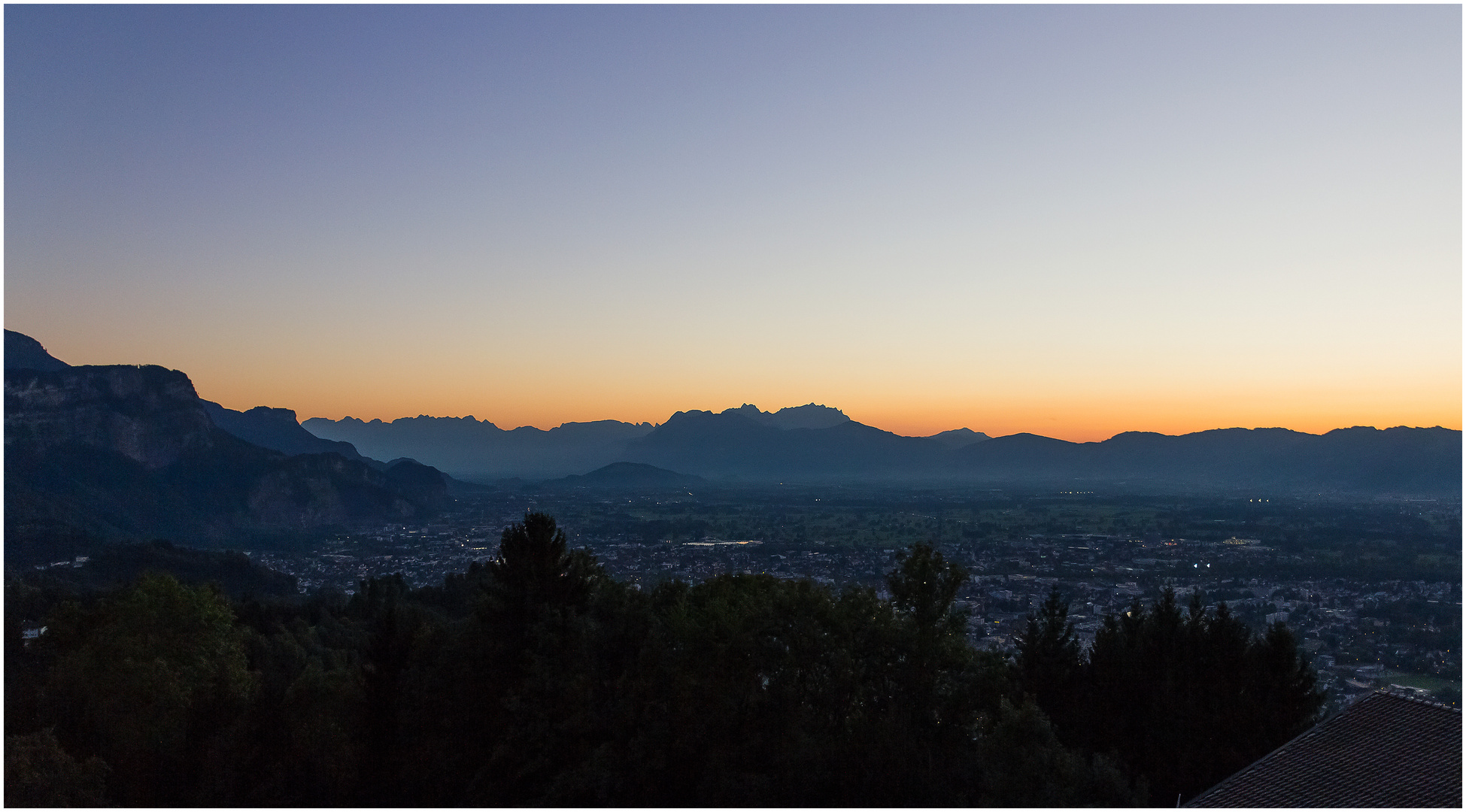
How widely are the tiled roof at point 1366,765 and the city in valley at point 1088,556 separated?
846 centimetres

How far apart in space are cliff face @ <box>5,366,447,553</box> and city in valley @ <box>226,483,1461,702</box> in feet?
48.7

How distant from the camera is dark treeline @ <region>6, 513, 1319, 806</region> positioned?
20484mm

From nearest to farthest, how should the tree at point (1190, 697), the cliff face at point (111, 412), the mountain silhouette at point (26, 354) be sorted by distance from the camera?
the tree at point (1190, 697)
the cliff face at point (111, 412)
the mountain silhouette at point (26, 354)

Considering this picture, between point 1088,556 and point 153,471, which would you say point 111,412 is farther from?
point 1088,556

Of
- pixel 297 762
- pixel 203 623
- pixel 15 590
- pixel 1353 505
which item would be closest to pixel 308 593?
pixel 15 590

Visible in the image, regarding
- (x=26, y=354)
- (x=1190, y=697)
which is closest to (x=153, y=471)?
(x=26, y=354)

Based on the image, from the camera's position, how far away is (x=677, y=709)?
2123cm

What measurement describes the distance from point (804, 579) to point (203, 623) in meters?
20.9

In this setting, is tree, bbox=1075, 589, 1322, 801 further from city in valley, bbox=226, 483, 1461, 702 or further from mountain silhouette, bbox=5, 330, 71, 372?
mountain silhouette, bbox=5, 330, 71, 372

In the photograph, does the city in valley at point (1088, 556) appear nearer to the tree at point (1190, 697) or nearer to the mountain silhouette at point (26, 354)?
the tree at point (1190, 697)

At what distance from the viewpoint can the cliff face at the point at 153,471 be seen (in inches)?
4564

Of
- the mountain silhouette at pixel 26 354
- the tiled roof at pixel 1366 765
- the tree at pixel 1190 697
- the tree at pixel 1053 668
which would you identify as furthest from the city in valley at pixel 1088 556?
the mountain silhouette at pixel 26 354

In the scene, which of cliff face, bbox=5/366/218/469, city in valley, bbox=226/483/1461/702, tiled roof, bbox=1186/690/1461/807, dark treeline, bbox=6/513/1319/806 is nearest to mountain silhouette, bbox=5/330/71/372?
cliff face, bbox=5/366/218/469

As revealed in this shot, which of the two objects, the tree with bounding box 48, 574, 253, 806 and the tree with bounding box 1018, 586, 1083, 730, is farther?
the tree with bounding box 1018, 586, 1083, 730
